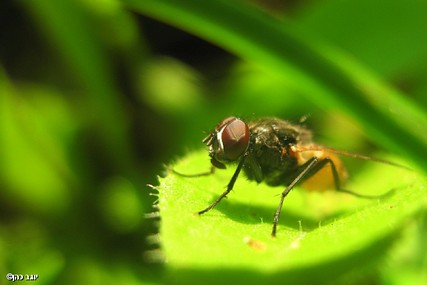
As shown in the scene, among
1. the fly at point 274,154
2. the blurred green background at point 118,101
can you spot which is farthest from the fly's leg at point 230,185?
the blurred green background at point 118,101

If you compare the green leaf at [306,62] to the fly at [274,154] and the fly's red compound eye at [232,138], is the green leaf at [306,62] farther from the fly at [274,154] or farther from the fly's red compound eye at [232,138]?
the fly's red compound eye at [232,138]

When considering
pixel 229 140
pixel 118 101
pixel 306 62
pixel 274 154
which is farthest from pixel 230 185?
pixel 118 101

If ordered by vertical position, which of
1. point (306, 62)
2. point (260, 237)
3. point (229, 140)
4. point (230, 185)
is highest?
point (306, 62)

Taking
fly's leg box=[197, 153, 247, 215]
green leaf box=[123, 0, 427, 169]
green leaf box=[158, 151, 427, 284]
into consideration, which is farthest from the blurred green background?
green leaf box=[158, 151, 427, 284]

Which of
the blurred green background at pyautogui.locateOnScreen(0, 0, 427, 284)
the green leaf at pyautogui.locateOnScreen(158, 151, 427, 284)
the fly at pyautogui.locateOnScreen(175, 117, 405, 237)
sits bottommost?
the green leaf at pyautogui.locateOnScreen(158, 151, 427, 284)

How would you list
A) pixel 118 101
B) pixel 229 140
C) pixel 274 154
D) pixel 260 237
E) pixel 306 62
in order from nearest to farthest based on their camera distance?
pixel 260 237
pixel 229 140
pixel 306 62
pixel 274 154
pixel 118 101

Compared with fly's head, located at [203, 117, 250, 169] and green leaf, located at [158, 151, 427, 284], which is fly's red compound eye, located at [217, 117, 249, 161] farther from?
green leaf, located at [158, 151, 427, 284]

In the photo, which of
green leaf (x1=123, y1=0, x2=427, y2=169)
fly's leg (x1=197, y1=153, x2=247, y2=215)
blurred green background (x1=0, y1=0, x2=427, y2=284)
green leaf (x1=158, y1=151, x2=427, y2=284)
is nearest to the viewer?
green leaf (x1=158, y1=151, x2=427, y2=284)

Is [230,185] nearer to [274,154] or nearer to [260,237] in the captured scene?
[274,154]
